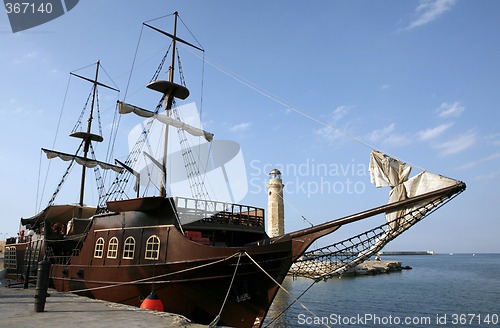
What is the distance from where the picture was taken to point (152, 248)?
37.9 ft

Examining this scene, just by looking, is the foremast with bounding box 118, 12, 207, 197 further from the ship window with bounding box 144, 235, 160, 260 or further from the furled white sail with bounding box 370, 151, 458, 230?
the furled white sail with bounding box 370, 151, 458, 230

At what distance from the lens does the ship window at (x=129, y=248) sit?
12070mm

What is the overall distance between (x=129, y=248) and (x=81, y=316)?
4.54 meters

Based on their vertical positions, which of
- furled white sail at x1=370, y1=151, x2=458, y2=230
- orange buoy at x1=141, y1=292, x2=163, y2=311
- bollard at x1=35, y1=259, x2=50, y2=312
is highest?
furled white sail at x1=370, y1=151, x2=458, y2=230

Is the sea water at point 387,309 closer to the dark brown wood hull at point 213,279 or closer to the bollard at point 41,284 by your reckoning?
the dark brown wood hull at point 213,279

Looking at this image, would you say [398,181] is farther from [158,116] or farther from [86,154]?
[86,154]

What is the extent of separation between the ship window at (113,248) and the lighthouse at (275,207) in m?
27.3

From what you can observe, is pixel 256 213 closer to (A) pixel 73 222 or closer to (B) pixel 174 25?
(A) pixel 73 222

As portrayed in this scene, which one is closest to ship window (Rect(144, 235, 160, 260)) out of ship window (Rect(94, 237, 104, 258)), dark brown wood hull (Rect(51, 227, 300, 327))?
dark brown wood hull (Rect(51, 227, 300, 327))

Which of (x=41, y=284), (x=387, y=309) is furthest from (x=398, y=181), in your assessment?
(x=387, y=309)

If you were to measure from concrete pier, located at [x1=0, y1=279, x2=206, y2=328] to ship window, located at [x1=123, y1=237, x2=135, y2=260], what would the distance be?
Answer: 250cm

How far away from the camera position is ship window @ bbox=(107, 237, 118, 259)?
12.7 metres

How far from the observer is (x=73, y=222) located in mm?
17031

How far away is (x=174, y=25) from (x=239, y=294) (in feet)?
48.6
